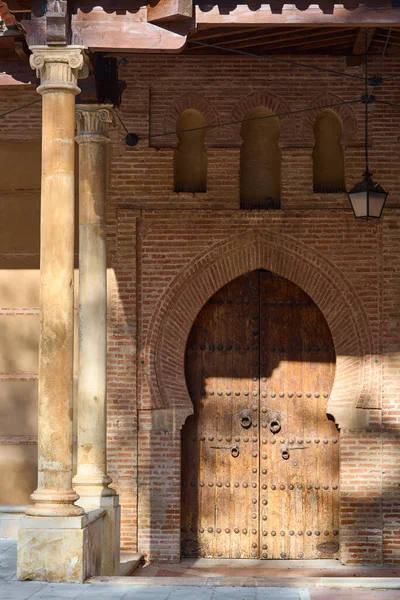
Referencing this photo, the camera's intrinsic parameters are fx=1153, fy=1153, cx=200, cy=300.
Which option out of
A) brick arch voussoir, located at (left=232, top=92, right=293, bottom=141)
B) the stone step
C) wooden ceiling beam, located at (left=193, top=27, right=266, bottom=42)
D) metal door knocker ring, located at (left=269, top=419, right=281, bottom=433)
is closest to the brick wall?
brick arch voussoir, located at (left=232, top=92, right=293, bottom=141)

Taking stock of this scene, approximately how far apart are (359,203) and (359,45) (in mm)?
1841

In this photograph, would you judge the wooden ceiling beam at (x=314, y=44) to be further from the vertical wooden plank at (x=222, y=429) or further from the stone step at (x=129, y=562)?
the stone step at (x=129, y=562)

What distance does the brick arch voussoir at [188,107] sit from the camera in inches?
542

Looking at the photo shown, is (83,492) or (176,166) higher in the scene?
(176,166)

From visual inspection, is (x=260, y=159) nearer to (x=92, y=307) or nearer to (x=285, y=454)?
(x=92, y=307)

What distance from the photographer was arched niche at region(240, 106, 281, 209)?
1391cm

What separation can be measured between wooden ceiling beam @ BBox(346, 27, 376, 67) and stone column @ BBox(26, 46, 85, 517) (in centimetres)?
388

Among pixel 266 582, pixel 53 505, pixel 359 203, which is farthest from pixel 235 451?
pixel 53 505

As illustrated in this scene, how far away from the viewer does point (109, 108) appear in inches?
469

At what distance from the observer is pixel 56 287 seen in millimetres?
9797

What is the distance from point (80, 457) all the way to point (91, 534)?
5.55ft

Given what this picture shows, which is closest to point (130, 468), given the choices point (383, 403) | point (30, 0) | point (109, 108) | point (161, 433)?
point (161, 433)

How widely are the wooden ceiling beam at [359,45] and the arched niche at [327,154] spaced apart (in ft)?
2.13

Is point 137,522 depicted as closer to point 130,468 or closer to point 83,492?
point 130,468
